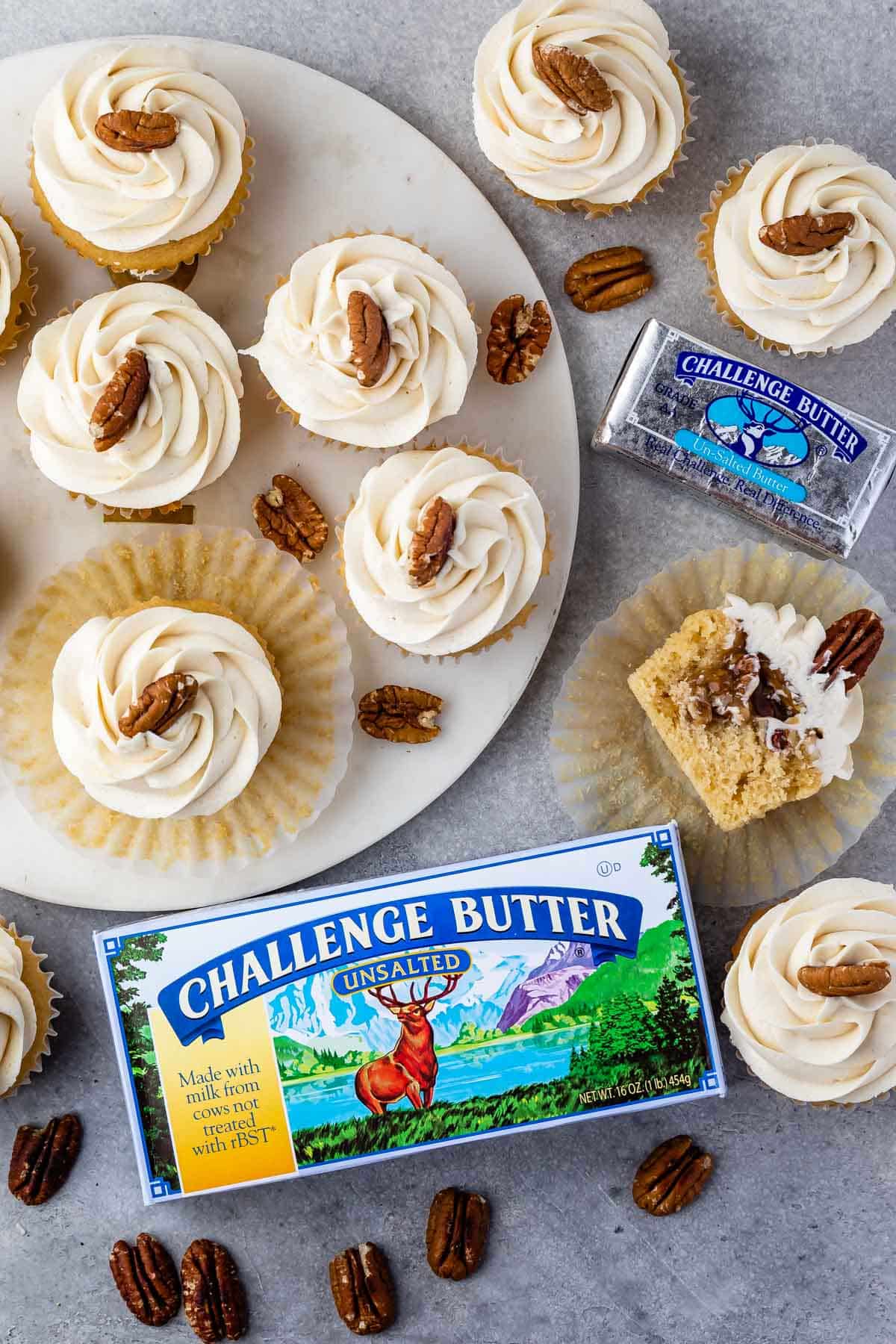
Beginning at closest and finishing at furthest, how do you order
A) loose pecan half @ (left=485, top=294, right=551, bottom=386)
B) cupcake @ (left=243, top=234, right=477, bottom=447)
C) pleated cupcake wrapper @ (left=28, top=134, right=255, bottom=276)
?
cupcake @ (left=243, top=234, right=477, bottom=447), pleated cupcake wrapper @ (left=28, top=134, right=255, bottom=276), loose pecan half @ (left=485, top=294, right=551, bottom=386)

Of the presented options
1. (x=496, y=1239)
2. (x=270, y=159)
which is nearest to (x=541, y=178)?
(x=270, y=159)

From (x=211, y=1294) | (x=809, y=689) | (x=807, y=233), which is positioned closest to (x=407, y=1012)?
(x=211, y=1294)

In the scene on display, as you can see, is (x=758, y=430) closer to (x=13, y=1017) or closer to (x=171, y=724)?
(x=171, y=724)

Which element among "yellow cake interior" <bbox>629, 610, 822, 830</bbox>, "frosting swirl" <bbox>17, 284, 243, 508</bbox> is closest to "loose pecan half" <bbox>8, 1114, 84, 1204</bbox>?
"frosting swirl" <bbox>17, 284, 243, 508</bbox>

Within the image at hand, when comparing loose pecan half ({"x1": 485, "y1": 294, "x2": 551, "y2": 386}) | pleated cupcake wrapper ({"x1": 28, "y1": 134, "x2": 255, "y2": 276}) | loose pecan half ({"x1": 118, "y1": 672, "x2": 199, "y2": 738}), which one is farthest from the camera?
loose pecan half ({"x1": 485, "y1": 294, "x2": 551, "y2": 386})

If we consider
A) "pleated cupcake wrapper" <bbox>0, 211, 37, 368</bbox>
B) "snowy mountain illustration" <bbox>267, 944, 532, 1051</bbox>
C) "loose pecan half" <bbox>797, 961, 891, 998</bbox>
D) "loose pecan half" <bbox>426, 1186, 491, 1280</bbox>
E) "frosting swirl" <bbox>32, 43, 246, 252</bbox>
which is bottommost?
"loose pecan half" <bbox>426, 1186, 491, 1280</bbox>

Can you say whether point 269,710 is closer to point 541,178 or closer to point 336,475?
point 336,475

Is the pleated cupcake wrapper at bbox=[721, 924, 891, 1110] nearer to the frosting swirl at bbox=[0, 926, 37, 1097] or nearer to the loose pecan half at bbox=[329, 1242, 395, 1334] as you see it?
the loose pecan half at bbox=[329, 1242, 395, 1334]

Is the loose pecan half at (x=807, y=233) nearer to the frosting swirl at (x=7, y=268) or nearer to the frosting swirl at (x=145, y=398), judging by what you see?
the frosting swirl at (x=145, y=398)
